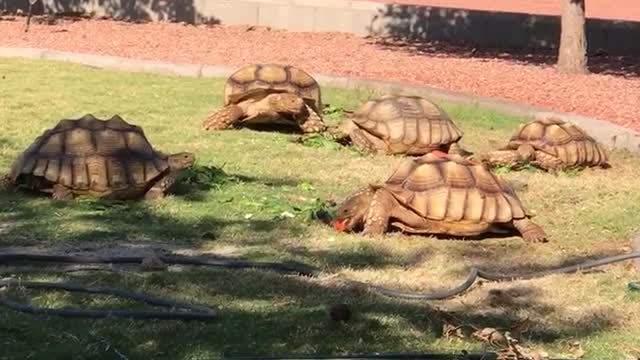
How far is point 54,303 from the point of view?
6.08 metres

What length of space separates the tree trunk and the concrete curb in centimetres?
266

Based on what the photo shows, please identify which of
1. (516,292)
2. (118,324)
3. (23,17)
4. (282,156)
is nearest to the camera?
(118,324)

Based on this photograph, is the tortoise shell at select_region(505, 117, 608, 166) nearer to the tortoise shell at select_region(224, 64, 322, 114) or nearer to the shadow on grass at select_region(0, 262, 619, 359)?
the tortoise shell at select_region(224, 64, 322, 114)

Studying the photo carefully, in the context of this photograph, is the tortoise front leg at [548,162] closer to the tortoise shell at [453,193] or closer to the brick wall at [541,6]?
the tortoise shell at [453,193]

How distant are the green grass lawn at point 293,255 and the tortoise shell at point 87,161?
0.14 m

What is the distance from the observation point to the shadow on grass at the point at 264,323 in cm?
550

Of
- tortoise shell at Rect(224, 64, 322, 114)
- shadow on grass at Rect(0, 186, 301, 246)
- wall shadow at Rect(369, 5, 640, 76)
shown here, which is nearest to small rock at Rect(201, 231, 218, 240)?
shadow on grass at Rect(0, 186, 301, 246)

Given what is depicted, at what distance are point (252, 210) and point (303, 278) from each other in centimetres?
185

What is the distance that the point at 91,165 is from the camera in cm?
848

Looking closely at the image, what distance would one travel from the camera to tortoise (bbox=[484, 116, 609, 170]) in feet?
34.9

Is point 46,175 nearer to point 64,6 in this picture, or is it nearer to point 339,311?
point 339,311

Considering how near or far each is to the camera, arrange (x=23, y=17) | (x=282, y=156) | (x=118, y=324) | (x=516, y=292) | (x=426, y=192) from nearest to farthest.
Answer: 1. (x=118, y=324)
2. (x=516, y=292)
3. (x=426, y=192)
4. (x=282, y=156)
5. (x=23, y=17)

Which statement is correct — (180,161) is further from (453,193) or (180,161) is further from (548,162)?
(548,162)

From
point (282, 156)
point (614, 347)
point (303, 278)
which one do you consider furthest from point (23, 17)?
point (614, 347)
